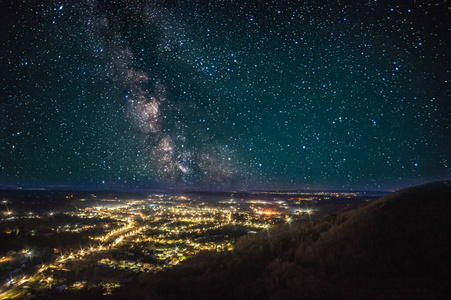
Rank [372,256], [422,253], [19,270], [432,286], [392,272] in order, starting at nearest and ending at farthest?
[432,286], [392,272], [422,253], [372,256], [19,270]

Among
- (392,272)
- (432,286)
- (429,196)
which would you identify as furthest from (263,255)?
(429,196)

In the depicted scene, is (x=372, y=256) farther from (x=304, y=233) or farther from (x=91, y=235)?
(x=91, y=235)

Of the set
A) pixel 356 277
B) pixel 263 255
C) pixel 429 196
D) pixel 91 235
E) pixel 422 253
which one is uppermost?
pixel 429 196

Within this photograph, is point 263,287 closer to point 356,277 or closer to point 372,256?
point 356,277

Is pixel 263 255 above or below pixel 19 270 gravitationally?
above

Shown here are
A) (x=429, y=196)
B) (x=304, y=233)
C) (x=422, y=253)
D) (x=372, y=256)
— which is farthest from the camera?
(x=304, y=233)

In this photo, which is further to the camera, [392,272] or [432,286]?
[392,272]

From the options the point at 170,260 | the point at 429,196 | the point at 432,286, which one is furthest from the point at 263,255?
the point at 170,260
